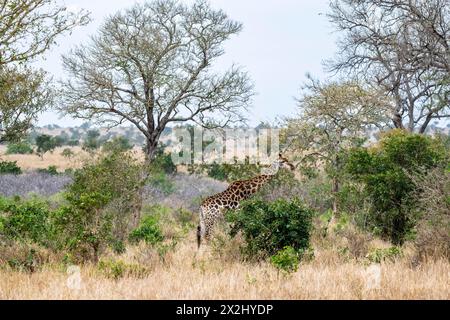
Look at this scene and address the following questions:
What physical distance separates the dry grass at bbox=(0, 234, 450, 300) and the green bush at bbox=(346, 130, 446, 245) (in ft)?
13.8

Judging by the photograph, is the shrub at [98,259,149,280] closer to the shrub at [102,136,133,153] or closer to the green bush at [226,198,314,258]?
the green bush at [226,198,314,258]

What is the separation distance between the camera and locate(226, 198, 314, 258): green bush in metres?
12.5

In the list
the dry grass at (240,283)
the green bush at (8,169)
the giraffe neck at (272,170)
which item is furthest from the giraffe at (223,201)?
the green bush at (8,169)

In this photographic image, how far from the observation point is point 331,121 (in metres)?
30.5

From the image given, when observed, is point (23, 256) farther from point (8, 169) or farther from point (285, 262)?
point (8, 169)

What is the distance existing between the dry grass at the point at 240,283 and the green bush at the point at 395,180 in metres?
4.22

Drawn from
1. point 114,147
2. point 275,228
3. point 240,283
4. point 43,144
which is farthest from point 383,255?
point 43,144

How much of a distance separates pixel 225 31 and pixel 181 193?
350 inches

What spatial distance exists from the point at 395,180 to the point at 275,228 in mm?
3798

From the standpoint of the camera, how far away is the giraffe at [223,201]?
16.4 meters

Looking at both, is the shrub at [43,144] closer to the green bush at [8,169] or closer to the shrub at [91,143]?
the shrub at [91,143]

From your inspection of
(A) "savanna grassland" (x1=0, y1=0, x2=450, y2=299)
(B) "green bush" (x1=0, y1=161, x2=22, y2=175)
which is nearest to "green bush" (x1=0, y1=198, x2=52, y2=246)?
(A) "savanna grassland" (x1=0, y1=0, x2=450, y2=299)
